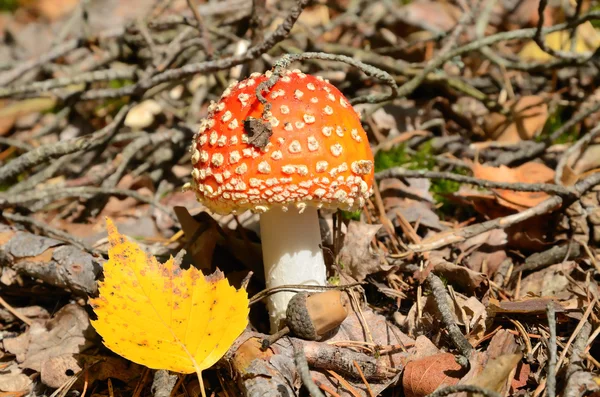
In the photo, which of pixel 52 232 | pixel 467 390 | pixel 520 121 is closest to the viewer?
pixel 467 390

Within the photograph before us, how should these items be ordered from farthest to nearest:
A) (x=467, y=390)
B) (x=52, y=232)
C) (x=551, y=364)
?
(x=52, y=232) < (x=551, y=364) < (x=467, y=390)

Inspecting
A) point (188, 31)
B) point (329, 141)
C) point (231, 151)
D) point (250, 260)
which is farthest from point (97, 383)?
point (188, 31)

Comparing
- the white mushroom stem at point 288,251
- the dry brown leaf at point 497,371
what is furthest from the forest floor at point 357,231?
the white mushroom stem at point 288,251

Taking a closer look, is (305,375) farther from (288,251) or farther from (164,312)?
(288,251)

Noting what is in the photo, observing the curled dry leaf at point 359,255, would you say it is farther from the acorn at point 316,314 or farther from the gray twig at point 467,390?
→ the gray twig at point 467,390

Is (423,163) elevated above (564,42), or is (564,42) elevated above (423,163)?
(564,42)

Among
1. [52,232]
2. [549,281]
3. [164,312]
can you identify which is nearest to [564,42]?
[549,281]

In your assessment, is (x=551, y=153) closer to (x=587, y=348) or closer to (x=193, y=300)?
(x=587, y=348)
